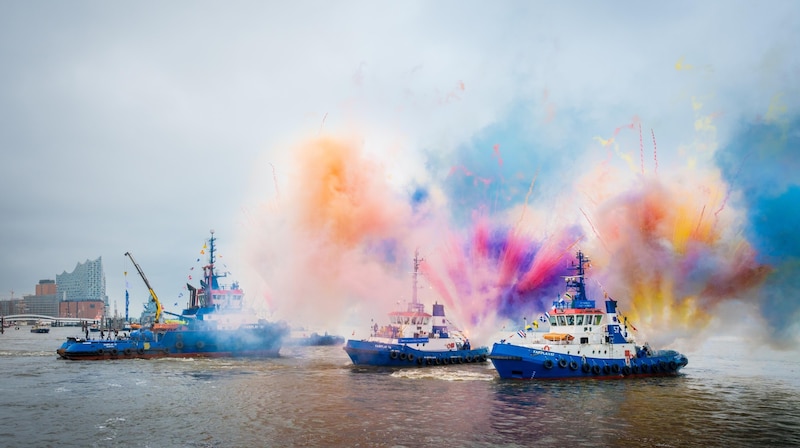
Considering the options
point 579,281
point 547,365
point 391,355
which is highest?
point 579,281

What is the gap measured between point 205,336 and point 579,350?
172ft

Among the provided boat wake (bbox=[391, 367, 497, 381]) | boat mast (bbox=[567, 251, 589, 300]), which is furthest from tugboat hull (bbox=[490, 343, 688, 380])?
boat mast (bbox=[567, 251, 589, 300])

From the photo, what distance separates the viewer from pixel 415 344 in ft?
226

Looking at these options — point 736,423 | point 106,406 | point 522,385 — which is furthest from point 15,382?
point 736,423

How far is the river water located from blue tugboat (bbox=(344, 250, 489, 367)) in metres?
3.49

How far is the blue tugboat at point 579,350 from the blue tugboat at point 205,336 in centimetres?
4325

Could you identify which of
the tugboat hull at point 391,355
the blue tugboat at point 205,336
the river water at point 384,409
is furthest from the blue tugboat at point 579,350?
the blue tugboat at point 205,336

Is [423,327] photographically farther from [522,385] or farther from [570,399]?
[570,399]

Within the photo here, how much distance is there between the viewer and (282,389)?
165 ft

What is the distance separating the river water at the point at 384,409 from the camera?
105 ft

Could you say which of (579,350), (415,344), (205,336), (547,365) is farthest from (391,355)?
(205,336)

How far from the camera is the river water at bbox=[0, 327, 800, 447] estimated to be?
105 ft

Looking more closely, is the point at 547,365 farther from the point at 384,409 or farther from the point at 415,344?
the point at 384,409

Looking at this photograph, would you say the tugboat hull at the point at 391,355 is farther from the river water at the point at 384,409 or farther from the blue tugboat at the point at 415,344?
the river water at the point at 384,409
